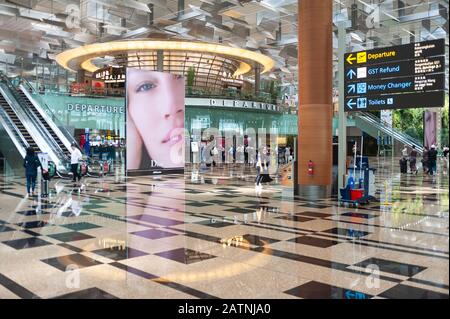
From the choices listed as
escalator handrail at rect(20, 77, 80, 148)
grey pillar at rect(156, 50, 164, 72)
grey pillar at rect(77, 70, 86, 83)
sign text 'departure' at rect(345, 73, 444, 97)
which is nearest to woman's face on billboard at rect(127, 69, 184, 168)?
escalator handrail at rect(20, 77, 80, 148)

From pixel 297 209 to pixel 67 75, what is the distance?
2726 cm

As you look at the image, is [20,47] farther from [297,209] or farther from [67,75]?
[297,209]

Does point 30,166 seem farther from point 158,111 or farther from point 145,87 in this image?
point 158,111

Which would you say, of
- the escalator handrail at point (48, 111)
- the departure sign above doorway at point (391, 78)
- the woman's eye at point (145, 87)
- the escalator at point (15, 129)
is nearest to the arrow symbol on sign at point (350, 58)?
the departure sign above doorway at point (391, 78)

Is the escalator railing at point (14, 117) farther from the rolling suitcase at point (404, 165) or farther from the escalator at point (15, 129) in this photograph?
the rolling suitcase at point (404, 165)

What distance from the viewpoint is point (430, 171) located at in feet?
64.2

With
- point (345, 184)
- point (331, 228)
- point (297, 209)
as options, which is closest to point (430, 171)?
point (345, 184)

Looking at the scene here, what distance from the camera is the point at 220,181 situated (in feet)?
55.5

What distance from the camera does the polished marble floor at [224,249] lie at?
405 centimetres

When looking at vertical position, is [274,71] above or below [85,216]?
above

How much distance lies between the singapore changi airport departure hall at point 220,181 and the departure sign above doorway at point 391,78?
1.1 inches

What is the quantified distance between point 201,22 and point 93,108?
8.09 m

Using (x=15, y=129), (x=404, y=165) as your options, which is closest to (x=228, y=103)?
(x=404, y=165)

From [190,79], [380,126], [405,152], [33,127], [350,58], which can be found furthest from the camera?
[190,79]
